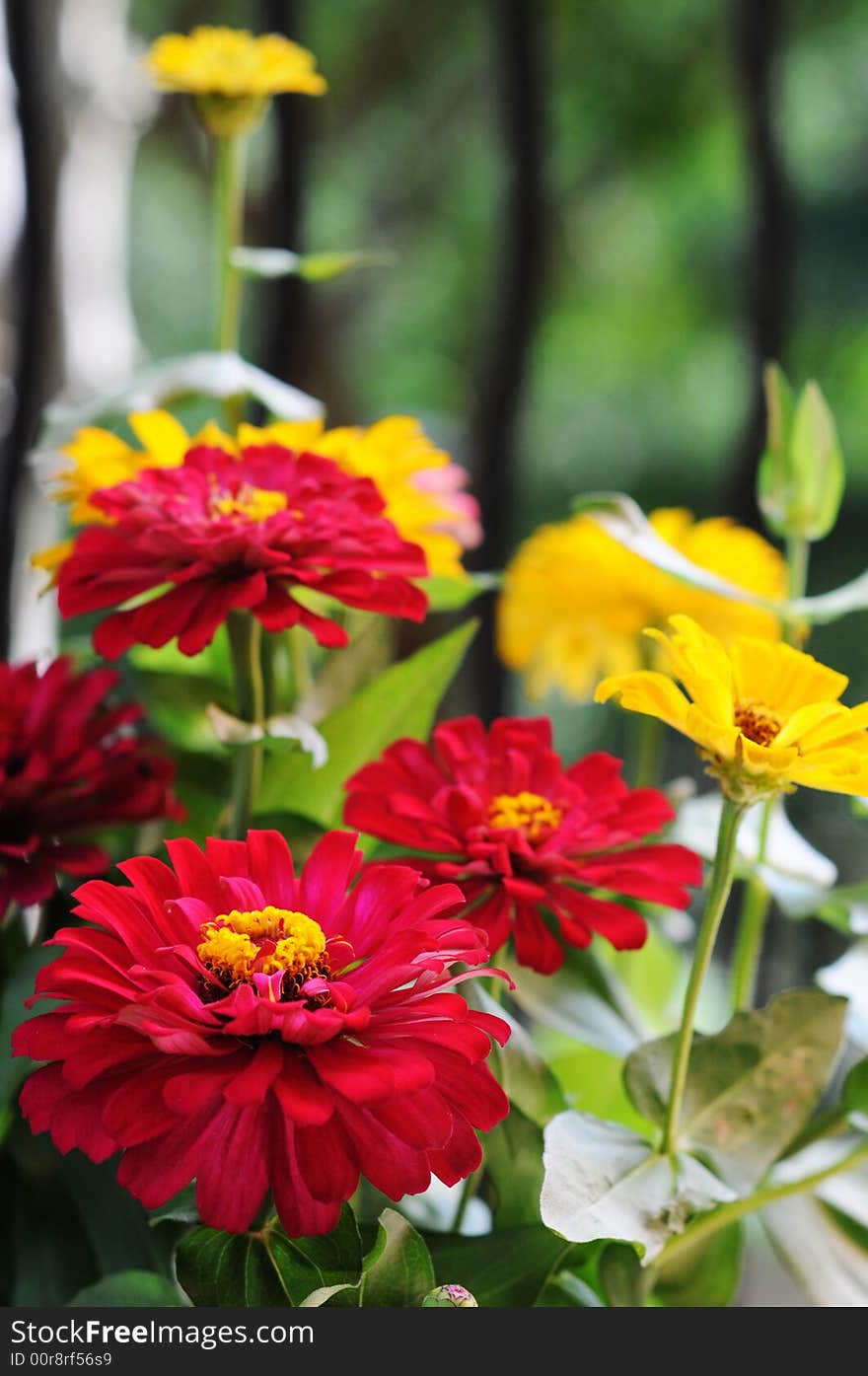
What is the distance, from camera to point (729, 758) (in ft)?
0.72

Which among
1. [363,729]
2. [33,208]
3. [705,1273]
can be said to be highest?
[33,208]

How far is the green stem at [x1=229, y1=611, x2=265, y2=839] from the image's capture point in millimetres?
278

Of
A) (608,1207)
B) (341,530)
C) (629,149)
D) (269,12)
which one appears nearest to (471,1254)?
(608,1207)

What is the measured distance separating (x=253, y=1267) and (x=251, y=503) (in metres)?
0.15

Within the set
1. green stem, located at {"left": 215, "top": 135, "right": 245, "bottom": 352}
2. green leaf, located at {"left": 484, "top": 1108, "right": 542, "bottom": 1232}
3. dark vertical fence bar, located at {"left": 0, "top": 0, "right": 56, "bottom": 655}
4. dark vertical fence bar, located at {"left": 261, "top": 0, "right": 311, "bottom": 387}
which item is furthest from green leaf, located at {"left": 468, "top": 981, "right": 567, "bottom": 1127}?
dark vertical fence bar, located at {"left": 261, "top": 0, "right": 311, "bottom": 387}

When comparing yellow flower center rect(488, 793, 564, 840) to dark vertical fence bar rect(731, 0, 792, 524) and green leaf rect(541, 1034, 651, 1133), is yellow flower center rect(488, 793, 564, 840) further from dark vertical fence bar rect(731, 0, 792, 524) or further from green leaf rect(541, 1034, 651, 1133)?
dark vertical fence bar rect(731, 0, 792, 524)

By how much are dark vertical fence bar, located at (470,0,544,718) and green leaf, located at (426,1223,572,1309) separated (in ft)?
1.70

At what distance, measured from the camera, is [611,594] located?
435mm

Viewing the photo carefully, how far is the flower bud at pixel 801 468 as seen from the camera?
0.32m

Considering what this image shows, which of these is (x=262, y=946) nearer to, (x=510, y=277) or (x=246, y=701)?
(x=246, y=701)

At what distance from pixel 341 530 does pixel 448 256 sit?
1.07m

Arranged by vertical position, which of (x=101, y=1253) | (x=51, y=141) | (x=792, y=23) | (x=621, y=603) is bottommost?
(x=101, y=1253)

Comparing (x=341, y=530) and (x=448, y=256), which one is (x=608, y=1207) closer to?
(x=341, y=530)

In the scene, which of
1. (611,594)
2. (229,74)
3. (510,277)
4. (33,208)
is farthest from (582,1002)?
(510,277)
